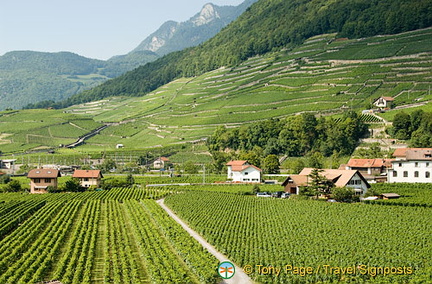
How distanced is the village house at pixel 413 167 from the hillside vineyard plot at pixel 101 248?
3417 cm

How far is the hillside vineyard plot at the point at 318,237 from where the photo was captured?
32.4 m

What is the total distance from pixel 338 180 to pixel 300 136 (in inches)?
1516

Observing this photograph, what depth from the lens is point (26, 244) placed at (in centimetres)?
4334

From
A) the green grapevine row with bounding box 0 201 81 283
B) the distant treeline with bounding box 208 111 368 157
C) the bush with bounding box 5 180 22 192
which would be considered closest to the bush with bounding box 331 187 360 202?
the green grapevine row with bounding box 0 201 81 283

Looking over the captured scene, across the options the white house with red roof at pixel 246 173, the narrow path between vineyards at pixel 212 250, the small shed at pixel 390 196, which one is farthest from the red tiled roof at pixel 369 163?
the narrow path between vineyards at pixel 212 250

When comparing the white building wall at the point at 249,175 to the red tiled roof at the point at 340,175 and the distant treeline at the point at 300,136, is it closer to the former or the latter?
the distant treeline at the point at 300,136

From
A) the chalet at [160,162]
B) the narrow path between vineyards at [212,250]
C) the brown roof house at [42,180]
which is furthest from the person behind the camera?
the chalet at [160,162]

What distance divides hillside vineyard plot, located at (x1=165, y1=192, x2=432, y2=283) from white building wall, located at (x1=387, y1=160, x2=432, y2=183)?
17.8 meters

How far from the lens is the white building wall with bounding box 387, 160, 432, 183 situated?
7075cm

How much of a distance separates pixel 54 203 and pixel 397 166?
46617mm

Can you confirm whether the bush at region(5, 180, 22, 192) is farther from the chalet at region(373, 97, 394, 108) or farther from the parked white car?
the chalet at region(373, 97, 394, 108)

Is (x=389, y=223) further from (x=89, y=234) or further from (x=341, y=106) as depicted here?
(x=341, y=106)

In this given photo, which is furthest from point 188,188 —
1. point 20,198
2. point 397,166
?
point 397,166

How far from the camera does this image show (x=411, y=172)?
71875mm
